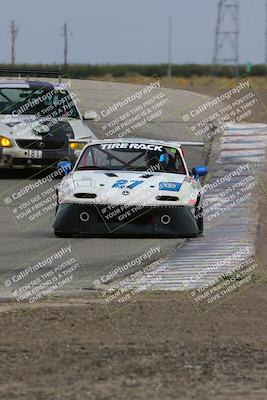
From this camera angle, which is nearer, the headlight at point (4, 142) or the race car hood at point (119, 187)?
the race car hood at point (119, 187)

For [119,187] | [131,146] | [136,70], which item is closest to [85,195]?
[119,187]

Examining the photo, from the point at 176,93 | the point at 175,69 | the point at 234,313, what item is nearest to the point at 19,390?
the point at 234,313

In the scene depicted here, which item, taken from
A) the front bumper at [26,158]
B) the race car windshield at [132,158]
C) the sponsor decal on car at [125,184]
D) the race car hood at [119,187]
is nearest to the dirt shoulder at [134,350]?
the race car hood at [119,187]

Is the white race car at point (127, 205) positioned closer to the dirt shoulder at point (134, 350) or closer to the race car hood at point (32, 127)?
the dirt shoulder at point (134, 350)

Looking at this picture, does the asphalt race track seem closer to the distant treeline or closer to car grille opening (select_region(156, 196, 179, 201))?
car grille opening (select_region(156, 196, 179, 201))

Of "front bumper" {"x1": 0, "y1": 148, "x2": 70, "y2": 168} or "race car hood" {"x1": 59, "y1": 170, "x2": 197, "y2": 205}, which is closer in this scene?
"race car hood" {"x1": 59, "y1": 170, "x2": 197, "y2": 205}

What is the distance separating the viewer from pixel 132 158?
48.6 ft

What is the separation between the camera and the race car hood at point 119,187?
537 inches

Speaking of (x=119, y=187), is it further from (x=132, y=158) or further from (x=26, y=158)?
(x=26, y=158)

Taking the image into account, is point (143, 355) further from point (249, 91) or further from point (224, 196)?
point (249, 91)

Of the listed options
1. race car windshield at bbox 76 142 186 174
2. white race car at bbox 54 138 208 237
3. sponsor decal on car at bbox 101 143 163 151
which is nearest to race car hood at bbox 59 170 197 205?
white race car at bbox 54 138 208 237

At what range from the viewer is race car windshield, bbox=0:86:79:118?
21.1 m

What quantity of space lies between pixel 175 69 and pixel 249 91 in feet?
110

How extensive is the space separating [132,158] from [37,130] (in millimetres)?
5709
